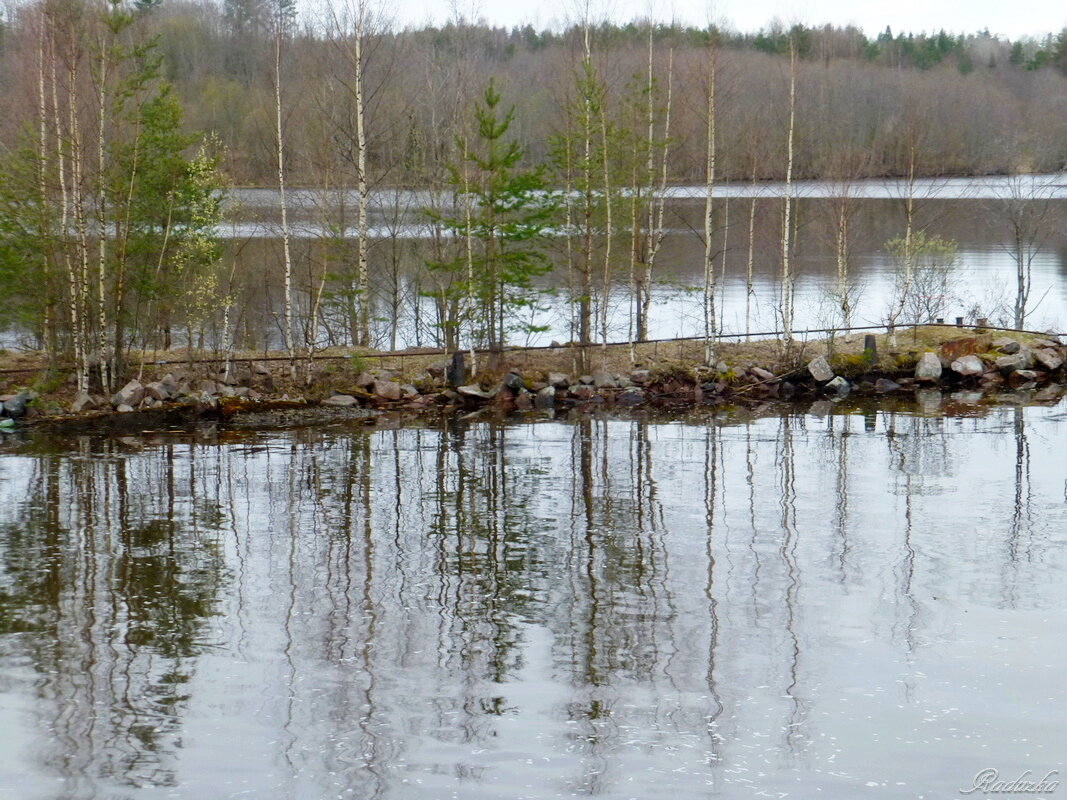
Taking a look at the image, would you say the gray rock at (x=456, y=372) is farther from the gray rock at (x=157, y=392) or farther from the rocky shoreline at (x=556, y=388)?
the gray rock at (x=157, y=392)

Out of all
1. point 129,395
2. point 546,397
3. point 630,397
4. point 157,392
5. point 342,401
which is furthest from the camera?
point 630,397

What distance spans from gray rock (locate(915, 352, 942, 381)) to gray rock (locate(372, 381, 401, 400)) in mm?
11728

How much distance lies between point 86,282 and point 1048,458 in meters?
17.3

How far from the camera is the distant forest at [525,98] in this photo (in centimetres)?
2814

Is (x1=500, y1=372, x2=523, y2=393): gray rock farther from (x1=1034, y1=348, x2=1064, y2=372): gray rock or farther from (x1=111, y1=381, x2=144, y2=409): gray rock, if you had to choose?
(x1=1034, y1=348, x2=1064, y2=372): gray rock

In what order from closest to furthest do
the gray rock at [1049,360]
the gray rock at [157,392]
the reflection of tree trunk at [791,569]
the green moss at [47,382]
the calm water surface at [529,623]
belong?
the calm water surface at [529,623]
the reflection of tree trunk at [791,569]
the gray rock at [157,392]
the green moss at [47,382]
the gray rock at [1049,360]

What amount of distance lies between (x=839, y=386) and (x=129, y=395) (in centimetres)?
1489

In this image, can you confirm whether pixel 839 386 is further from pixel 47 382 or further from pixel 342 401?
pixel 47 382

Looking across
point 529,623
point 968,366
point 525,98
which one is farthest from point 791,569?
point 525,98

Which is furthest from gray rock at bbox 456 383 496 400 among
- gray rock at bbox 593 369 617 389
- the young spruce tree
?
gray rock at bbox 593 369 617 389

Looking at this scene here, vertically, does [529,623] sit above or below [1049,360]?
below

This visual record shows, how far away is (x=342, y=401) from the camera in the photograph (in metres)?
23.8

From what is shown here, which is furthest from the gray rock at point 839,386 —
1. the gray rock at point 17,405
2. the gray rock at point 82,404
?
the gray rock at point 17,405

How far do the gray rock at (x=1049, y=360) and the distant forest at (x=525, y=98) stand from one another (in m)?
5.54
